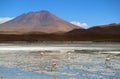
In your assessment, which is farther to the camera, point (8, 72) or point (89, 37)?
point (89, 37)

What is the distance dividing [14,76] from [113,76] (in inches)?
169

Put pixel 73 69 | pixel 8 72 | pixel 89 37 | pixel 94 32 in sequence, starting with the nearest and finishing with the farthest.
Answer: pixel 8 72 → pixel 73 69 → pixel 89 37 → pixel 94 32

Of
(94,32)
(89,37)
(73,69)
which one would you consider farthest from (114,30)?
(73,69)

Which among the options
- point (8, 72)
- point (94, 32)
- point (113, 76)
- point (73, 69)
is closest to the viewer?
point (113, 76)

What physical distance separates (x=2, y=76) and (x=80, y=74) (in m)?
3.49

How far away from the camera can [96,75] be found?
14.8 meters

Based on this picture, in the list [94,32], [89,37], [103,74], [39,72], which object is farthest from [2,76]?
[94,32]

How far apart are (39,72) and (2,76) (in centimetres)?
203

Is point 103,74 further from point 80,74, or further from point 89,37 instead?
point 89,37

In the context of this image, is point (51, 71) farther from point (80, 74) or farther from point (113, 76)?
point (113, 76)

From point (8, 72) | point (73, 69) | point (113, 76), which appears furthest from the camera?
point (73, 69)

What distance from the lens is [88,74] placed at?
49.5 feet

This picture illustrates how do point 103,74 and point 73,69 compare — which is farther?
point 73,69

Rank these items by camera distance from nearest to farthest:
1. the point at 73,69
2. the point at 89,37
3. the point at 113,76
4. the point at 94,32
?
the point at 113,76 → the point at 73,69 → the point at 89,37 → the point at 94,32
